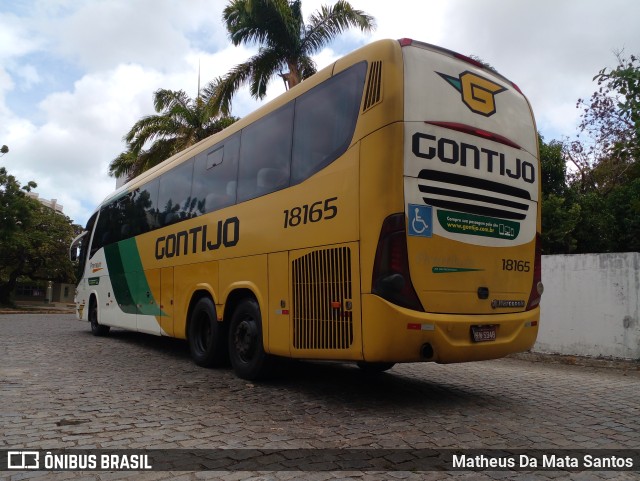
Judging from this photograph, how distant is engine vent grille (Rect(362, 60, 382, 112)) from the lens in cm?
515

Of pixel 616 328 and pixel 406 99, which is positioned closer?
pixel 406 99

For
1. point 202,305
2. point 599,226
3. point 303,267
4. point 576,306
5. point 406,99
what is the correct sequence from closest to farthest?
point 406,99 → point 303,267 → point 202,305 → point 576,306 → point 599,226

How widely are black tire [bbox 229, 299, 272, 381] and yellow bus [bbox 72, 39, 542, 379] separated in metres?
0.03

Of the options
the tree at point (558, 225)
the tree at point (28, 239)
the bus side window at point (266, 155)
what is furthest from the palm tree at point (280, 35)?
the tree at point (28, 239)

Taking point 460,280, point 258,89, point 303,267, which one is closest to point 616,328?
point 460,280

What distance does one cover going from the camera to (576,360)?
9398mm

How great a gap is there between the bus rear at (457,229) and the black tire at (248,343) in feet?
6.76

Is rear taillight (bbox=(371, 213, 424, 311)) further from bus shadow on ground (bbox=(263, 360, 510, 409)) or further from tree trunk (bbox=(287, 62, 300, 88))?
tree trunk (bbox=(287, 62, 300, 88))

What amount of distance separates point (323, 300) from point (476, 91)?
112 inches

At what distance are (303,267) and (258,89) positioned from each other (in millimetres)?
14278

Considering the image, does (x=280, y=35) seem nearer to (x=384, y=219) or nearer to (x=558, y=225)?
(x=558, y=225)

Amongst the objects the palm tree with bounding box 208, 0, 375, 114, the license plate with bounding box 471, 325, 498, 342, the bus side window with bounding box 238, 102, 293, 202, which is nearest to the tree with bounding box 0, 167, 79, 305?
the palm tree with bounding box 208, 0, 375, 114

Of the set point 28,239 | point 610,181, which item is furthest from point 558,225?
point 28,239

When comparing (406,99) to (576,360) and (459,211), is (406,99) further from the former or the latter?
(576,360)
